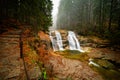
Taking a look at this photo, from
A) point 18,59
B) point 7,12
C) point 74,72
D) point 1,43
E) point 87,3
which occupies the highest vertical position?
point 87,3

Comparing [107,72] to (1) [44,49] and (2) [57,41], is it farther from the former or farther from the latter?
(2) [57,41]

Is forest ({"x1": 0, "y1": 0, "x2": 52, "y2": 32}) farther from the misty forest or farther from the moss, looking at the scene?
the moss

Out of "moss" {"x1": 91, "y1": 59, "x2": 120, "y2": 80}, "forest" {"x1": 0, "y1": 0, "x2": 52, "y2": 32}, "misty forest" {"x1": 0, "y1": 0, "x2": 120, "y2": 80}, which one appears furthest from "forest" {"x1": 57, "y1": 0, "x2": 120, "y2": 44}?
"forest" {"x1": 0, "y1": 0, "x2": 52, "y2": 32}

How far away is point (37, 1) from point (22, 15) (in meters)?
2.76

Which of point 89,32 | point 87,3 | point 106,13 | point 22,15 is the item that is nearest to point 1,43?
point 22,15

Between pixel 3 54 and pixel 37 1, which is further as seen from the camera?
pixel 37 1

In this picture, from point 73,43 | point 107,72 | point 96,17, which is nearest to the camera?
point 107,72

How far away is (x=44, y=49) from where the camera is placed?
13.0 metres

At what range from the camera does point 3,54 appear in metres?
7.69

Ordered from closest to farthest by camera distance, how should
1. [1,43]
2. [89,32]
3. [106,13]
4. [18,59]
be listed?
[18,59], [1,43], [89,32], [106,13]

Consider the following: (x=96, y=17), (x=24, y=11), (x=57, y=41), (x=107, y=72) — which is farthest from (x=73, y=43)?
(x=96, y=17)

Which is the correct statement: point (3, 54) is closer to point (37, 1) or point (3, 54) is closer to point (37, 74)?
point (37, 74)

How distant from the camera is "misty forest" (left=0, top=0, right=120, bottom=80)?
695 cm

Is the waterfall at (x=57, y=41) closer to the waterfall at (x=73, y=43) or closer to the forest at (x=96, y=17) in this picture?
the waterfall at (x=73, y=43)
